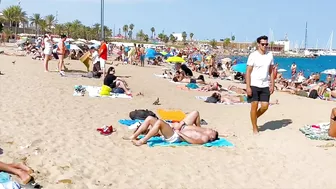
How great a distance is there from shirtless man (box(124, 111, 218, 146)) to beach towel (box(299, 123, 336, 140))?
181 centimetres

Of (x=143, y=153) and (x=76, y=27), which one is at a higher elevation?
(x=76, y=27)

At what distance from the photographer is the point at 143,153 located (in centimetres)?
588

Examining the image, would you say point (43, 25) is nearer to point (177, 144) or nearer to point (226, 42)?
point (177, 144)

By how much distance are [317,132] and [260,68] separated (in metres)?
1.66

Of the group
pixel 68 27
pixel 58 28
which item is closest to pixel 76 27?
pixel 68 27

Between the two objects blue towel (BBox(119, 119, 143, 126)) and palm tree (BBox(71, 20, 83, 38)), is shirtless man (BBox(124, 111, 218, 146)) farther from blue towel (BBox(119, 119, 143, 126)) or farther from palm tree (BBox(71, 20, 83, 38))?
palm tree (BBox(71, 20, 83, 38))

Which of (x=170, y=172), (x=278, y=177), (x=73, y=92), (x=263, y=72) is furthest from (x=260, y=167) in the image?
(x=73, y=92)

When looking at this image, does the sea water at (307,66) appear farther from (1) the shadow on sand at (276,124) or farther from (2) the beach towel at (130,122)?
(2) the beach towel at (130,122)

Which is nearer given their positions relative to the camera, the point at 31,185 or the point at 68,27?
the point at 31,185

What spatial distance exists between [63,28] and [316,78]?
69.0 meters

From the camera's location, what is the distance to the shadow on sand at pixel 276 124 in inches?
313

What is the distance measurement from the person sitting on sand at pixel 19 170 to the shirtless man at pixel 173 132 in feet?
6.53

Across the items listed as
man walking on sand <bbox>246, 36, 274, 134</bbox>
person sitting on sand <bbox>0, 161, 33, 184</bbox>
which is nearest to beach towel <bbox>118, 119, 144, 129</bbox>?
man walking on sand <bbox>246, 36, 274, 134</bbox>

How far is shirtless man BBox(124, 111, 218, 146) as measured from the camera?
6.26 meters
